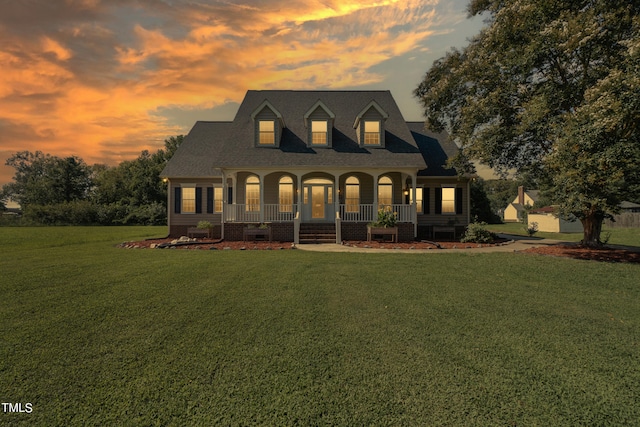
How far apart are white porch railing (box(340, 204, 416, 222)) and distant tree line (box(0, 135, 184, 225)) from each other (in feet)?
90.4

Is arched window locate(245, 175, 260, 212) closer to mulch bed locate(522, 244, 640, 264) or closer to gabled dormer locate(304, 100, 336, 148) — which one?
gabled dormer locate(304, 100, 336, 148)

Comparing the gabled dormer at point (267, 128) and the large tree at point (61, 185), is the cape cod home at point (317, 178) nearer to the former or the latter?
the gabled dormer at point (267, 128)

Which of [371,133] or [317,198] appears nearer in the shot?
[371,133]

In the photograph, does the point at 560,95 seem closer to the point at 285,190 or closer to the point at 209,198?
the point at 285,190

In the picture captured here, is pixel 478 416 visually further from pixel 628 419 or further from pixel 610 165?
pixel 610 165

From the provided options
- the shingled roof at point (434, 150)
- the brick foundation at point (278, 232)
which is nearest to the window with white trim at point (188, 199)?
the brick foundation at point (278, 232)

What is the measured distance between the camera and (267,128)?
716 inches

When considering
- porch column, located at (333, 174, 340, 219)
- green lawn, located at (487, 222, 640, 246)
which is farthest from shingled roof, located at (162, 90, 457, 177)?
green lawn, located at (487, 222, 640, 246)

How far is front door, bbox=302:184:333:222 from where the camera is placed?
61.3ft

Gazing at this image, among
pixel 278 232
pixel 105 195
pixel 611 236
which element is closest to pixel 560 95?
pixel 278 232

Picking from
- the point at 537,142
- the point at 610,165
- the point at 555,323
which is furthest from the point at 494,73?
the point at 555,323

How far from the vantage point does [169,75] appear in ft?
57.9

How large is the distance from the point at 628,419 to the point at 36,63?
2285cm

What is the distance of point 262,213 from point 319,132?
621cm
